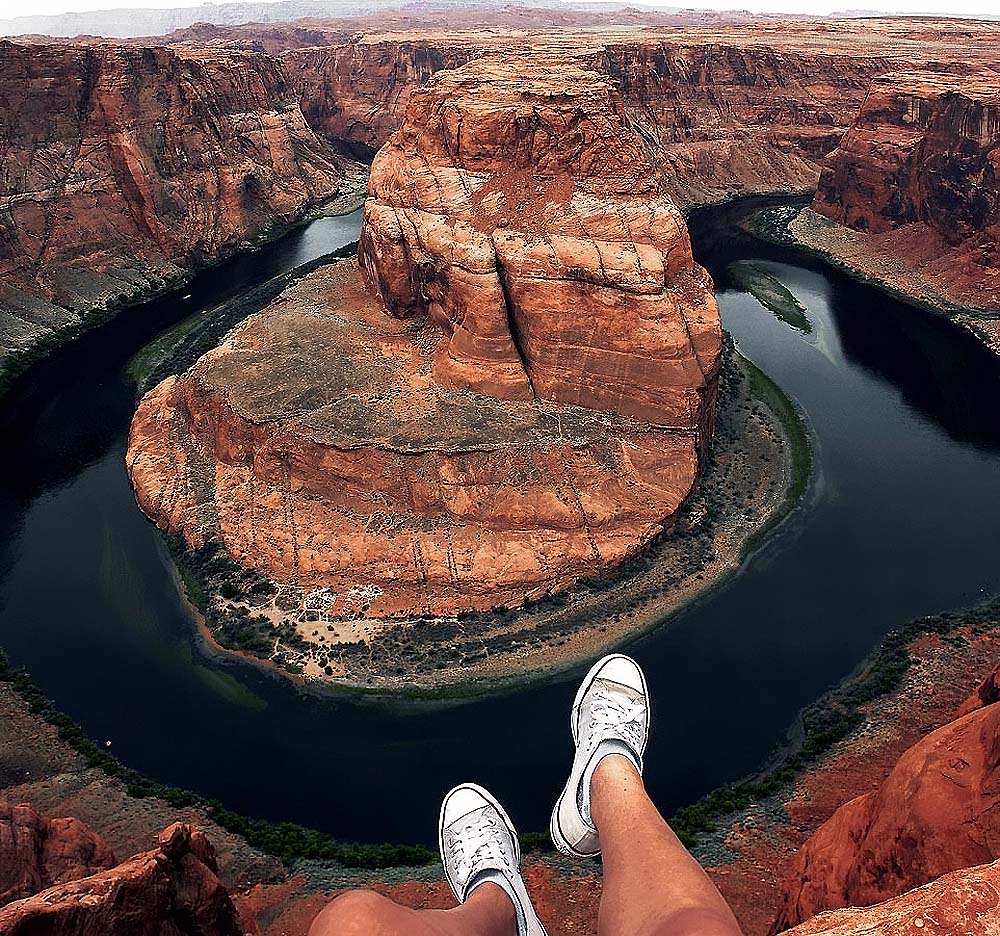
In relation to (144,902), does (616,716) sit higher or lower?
higher

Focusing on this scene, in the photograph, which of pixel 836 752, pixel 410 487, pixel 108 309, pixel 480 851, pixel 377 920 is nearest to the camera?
pixel 377 920

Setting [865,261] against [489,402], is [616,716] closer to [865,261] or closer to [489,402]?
[489,402]

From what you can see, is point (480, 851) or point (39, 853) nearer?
point (480, 851)

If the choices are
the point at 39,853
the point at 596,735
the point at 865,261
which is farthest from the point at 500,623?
the point at 865,261

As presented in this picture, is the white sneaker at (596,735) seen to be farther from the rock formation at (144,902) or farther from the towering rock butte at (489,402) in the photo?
the towering rock butte at (489,402)

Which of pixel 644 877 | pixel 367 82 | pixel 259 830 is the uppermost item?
pixel 367 82

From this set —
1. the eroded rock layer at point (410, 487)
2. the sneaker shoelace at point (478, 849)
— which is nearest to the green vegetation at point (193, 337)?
the eroded rock layer at point (410, 487)

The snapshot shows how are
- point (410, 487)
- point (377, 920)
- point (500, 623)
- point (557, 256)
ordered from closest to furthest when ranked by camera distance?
point (377, 920), point (500, 623), point (410, 487), point (557, 256)
